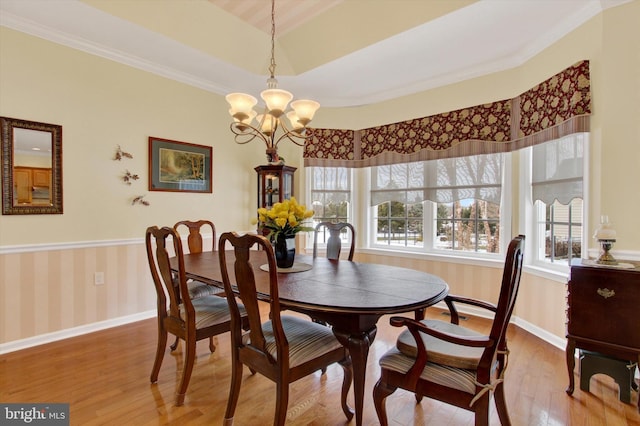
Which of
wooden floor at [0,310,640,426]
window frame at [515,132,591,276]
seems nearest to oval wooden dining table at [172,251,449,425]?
wooden floor at [0,310,640,426]

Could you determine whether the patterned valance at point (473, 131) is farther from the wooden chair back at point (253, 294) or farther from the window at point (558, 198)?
the wooden chair back at point (253, 294)

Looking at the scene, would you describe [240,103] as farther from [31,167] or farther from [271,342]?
Answer: [31,167]

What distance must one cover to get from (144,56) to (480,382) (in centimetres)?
383

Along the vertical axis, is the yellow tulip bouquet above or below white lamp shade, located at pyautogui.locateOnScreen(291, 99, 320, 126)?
below

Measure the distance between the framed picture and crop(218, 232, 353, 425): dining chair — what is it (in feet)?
7.31

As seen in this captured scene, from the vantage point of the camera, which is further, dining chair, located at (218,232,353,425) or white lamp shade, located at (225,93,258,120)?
white lamp shade, located at (225,93,258,120)

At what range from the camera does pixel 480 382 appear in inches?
52.9

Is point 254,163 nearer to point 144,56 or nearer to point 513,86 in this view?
point 144,56

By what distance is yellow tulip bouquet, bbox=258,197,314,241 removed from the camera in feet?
6.67

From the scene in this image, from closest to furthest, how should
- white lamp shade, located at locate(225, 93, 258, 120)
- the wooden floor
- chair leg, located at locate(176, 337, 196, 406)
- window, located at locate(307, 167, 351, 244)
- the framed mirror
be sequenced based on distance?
the wooden floor < chair leg, located at locate(176, 337, 196, 406) < white lamp shade, located at locate(225, 93, 258, 120) < the framed mirror < window, located at locate(307, 167, 351, 244)

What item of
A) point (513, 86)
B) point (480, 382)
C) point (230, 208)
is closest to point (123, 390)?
point (480, 382)

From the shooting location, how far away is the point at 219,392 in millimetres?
2064

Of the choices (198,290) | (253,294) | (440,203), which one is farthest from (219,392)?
(440,203)

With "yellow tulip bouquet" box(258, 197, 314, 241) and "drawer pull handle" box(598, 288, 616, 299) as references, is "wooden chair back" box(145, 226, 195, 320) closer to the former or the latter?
"yellow tulip bouquet" box(258, 197, 314, 241)
